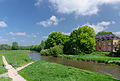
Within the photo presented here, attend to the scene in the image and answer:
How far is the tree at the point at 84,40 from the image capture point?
3217 cm

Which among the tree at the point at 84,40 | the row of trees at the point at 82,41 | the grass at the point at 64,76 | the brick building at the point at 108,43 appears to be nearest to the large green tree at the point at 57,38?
the row of trees at the point at 82,41

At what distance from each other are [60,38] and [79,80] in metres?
37.9

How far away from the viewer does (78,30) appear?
36.6 m

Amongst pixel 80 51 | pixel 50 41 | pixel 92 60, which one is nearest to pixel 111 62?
pixel 92 60

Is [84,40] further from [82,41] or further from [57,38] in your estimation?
[57,38]

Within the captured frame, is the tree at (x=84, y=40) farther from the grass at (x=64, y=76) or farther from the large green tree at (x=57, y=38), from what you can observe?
the grass at (x=64, y=76)

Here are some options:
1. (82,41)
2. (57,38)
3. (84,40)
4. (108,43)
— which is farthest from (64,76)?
(57,38)

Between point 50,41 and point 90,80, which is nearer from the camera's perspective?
point 90,80

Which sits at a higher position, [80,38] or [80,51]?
[80,38]

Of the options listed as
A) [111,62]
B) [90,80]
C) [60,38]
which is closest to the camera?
[90,80]

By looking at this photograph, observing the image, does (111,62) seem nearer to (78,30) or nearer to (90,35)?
(90,35)

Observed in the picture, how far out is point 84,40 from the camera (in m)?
32.2

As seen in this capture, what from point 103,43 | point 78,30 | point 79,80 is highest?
point 78,30

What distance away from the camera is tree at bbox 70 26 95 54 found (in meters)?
32.2
